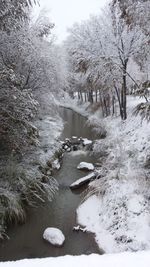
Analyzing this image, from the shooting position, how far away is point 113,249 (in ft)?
23.3

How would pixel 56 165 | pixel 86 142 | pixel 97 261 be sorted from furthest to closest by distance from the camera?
pixel 86 142, pixel 56 165, pixel 97 261

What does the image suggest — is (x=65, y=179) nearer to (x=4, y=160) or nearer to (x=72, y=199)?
(x=72, y=199)

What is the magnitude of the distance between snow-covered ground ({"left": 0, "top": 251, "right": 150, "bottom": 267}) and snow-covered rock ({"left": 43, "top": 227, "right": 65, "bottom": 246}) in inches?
185

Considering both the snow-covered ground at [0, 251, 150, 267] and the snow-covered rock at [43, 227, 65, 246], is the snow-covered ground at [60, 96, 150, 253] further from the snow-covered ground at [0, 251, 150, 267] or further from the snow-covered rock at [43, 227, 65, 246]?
the snow-covered ground at [0, 251, 150, 267]

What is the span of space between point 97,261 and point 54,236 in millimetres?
4911

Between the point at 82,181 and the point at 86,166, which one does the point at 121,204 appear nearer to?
the point at 82,181

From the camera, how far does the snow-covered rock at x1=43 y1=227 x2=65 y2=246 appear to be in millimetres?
7463

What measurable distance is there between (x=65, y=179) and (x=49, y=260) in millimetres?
9048

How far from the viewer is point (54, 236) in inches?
298

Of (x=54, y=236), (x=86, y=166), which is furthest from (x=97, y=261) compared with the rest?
(x=86, y=166)

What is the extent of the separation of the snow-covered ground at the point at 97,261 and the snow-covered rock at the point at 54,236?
15.4 ft

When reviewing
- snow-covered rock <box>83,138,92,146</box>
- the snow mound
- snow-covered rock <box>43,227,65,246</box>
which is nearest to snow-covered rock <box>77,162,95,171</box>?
the snow mound

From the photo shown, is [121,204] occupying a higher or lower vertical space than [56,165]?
lower

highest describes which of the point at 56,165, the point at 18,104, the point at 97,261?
the point at 18,104
